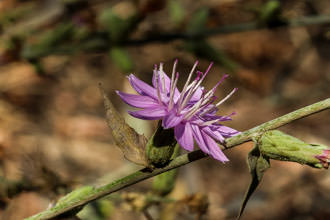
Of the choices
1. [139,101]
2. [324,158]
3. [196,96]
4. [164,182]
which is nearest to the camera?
[324,158]

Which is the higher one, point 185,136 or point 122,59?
point 122,59

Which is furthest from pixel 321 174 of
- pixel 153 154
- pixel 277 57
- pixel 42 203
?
pixel 153 154

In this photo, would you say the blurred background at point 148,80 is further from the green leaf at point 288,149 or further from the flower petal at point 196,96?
the green leaf at point 288,149

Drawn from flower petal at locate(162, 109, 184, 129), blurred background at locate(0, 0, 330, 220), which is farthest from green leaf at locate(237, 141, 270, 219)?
blurred background at locate(0, 0, 330, 220)

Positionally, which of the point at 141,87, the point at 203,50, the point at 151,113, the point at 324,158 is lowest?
the point at 324,158

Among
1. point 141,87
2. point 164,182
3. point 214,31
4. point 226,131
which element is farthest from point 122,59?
point 226,131

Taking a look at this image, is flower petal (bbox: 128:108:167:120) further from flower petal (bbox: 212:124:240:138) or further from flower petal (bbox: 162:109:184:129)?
flower petal (bbox: 212:124:240:138)

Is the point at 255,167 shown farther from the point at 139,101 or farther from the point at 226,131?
the point at 139,101
